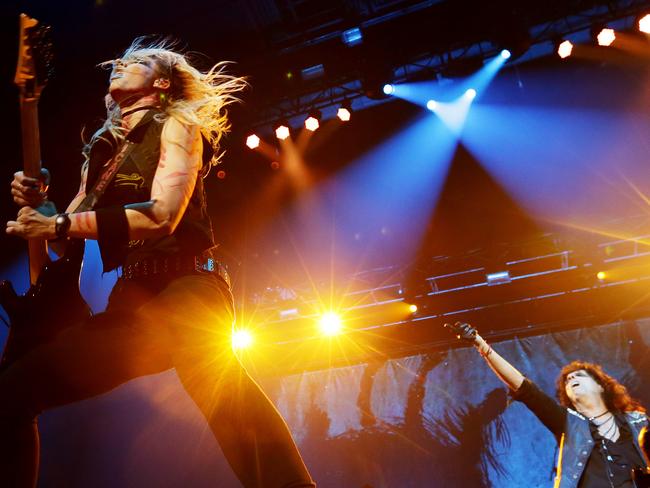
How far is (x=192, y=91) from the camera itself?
1.82 meters

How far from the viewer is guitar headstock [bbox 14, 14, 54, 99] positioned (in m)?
1.57

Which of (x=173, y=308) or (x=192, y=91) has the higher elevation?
(x=192, y=91)

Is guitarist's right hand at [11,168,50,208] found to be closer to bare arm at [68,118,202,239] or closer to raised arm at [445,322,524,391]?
bare arm at [68,118,202,239]

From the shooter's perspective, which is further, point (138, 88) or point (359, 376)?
point (359, 376)

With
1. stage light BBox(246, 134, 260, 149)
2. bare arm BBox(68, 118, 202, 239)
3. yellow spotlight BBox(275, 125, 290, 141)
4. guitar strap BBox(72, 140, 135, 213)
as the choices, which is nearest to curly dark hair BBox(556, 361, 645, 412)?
bare arm BBox(68, 118, 202, 239)

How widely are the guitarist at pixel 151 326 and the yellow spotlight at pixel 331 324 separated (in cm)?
596

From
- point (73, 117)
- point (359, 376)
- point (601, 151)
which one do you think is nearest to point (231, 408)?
point (73, 117)

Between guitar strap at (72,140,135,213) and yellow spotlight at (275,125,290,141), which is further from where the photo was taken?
yellow spotlight at (275,125,290,141)

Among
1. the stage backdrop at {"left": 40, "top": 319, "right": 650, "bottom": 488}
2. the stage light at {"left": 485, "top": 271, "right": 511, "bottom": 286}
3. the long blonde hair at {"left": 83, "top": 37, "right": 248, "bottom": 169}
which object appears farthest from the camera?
the stage light at {"left": 485, "top": 271, "right": 511, "bottom": 286}

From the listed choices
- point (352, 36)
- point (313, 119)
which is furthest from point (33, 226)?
point (313, 119)

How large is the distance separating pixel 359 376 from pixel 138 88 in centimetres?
632

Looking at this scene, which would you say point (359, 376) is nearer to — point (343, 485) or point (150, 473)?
point (343, 485)

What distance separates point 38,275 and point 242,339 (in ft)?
20.6

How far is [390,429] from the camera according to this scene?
682 cm
